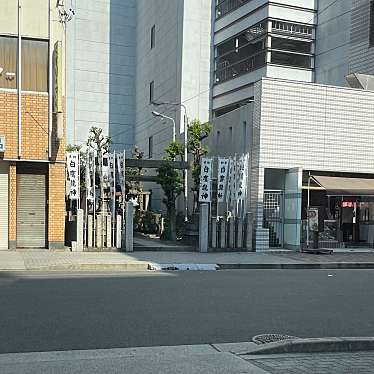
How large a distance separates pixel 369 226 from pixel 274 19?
17185 millimetres

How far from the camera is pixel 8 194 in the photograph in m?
17.3

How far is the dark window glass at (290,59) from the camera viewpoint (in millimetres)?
34250

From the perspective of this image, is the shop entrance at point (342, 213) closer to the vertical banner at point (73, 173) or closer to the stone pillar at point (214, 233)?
the stone pillar at point (214, 233)

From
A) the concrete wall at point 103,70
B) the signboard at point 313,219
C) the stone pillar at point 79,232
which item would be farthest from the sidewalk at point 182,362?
the concrete wall at point 103,70

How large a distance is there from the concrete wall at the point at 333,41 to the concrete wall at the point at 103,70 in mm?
23105

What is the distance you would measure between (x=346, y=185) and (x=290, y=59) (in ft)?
55.0

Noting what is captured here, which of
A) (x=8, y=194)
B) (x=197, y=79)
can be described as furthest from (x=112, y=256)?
(x=197, y=79)

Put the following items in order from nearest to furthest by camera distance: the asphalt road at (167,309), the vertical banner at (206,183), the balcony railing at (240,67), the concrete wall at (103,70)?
the asphalt road at (167,309), the vertical banner at (206,183), the balcony railing at (240,67), the concrete wall at (103,70)

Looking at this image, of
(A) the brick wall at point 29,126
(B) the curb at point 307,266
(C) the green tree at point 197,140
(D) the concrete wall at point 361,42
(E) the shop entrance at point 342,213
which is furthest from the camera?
(C) the green tree at point 197,140

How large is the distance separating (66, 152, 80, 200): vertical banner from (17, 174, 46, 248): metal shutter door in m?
0.95

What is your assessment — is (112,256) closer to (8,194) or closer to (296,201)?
(8,194)

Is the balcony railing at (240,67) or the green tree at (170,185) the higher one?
the balcony railing at (240,67)

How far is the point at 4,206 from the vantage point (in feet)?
56.7

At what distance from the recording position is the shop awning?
19.2 metres
